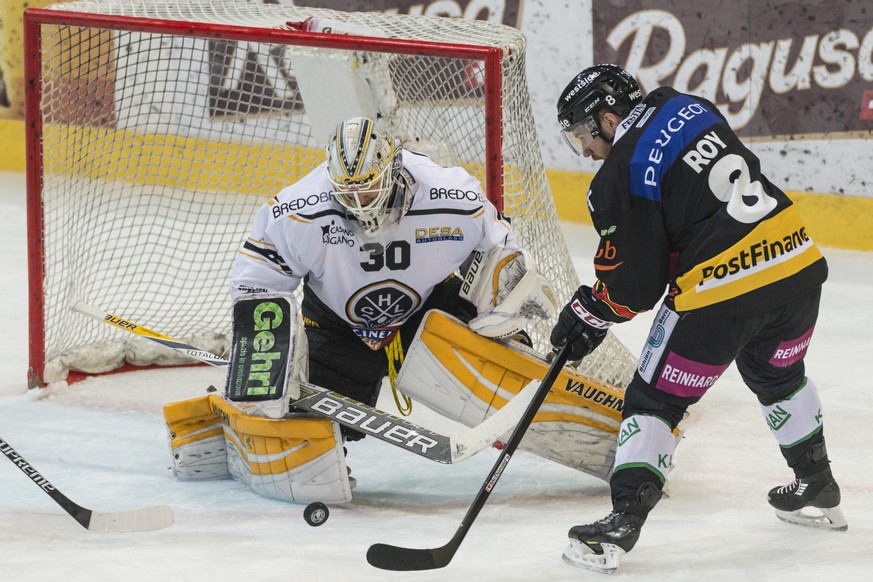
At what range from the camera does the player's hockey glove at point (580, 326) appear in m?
2.45

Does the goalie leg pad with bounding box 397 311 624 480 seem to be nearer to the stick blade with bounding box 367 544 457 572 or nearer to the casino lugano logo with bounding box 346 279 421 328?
the casino lugano logo with bounding box 346 279 421 328

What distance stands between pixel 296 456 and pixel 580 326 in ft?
2.35

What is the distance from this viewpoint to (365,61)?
11.9 ft

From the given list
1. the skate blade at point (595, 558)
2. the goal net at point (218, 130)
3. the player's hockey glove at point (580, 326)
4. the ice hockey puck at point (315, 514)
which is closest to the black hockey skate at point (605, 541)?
the skate blade at point (595, 558)

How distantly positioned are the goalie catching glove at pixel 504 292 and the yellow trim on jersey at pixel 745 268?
0.61 m

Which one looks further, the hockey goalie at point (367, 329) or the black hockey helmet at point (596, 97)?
the hockey goalie at point (367, 329)

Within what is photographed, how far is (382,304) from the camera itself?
2938mm

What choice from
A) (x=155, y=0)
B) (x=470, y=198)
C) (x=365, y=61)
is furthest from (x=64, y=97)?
(x=470, y=198)

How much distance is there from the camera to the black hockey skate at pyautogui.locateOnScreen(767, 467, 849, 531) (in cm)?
256

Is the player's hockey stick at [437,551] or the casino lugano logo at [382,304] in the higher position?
the casino lugano logo at [382,304]

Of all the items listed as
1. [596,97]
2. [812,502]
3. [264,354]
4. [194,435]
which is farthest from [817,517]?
[194,435]

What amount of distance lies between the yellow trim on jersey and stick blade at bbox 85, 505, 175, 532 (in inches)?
45.9

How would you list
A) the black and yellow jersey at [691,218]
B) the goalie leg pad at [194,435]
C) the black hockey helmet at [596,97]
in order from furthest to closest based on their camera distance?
the goalie leg pad at [194,435], the black hockey helmet at [596,97], the black and yellow jersey at [691,218]

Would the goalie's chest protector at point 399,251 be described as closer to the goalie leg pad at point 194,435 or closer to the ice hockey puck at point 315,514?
the goalie leg pad at point 194,435
